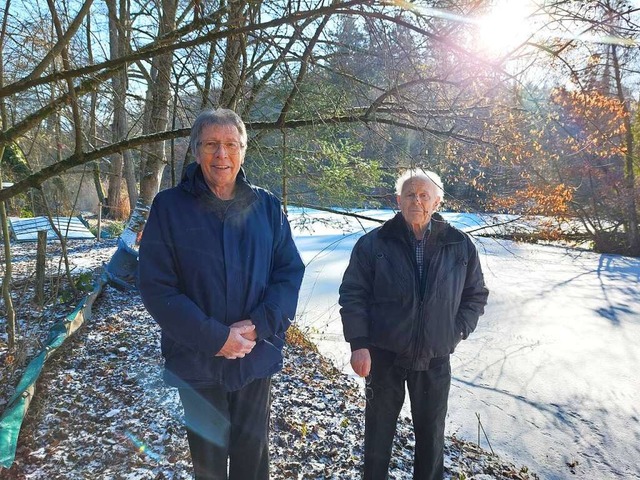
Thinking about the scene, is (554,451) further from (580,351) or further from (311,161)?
(311,161)

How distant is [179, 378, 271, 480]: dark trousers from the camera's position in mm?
1586

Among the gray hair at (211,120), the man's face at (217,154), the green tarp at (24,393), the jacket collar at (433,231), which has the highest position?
the gray hair at (211,120)

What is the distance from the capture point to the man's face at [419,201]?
199 centimetres

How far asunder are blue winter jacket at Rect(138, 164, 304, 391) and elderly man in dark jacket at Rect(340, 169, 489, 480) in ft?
1.62

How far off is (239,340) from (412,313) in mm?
775

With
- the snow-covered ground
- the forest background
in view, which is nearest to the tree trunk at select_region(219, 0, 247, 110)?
the forest background

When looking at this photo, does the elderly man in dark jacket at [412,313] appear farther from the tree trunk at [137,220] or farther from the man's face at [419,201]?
the tree trunk at [137,220]

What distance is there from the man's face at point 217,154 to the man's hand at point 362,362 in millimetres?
929

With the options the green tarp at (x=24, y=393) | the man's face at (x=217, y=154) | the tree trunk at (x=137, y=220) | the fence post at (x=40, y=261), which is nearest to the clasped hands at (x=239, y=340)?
the man's face at (x=217, y=154)

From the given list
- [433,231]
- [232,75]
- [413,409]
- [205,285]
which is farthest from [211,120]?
[232,75]

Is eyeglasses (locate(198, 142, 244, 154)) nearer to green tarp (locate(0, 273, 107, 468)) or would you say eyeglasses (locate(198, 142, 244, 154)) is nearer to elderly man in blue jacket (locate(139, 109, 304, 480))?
elderly man in blue jacket (locate(139, 109, 304, 480))

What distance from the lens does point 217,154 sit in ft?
5.27

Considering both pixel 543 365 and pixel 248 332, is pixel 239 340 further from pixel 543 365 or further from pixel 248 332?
pixel 543 365

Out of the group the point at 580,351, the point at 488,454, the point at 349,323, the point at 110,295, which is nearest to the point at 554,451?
the point at 488,454
